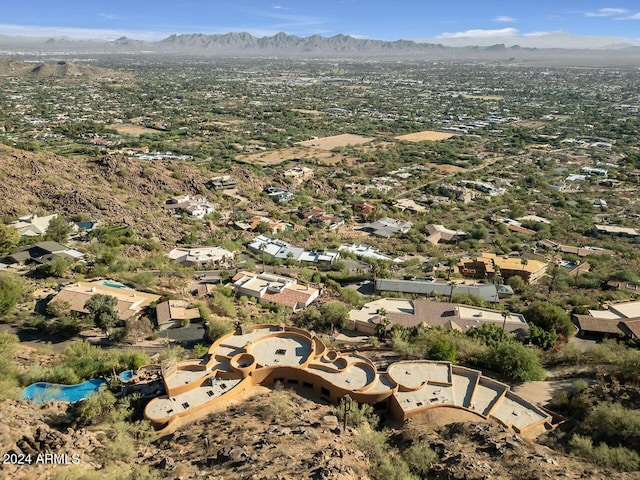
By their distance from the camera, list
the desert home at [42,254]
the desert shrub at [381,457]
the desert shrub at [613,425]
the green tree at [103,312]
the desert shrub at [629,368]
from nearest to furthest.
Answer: the desert shrub at [381,457] < the desert shrub at [613,425] < the desert shrub at [629,368] < the green tree at [103,312] < the desert home at [42,254]

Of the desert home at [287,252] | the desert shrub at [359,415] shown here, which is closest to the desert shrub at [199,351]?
the desert shrub at [359,415]

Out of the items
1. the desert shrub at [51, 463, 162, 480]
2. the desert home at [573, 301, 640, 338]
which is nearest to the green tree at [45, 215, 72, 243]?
the desert shrub at [51, 463, 162, 480]

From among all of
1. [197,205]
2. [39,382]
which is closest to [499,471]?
[39,382]

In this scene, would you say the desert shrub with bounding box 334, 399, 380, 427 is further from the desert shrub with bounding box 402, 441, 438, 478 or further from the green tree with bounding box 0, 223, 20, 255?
the green tree with bounding box 0, 223, 20, 255

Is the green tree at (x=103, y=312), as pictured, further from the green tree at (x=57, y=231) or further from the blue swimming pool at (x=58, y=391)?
the green tree at (x=57, y=231)

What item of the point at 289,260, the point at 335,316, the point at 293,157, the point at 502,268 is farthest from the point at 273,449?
the point at 293,157
